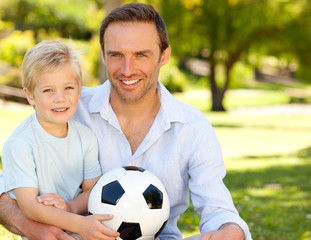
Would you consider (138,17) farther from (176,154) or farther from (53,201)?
(53,201)

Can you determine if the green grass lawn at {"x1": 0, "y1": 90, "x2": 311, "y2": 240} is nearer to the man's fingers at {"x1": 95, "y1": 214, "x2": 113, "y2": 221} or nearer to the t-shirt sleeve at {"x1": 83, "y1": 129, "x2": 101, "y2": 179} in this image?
the t-shirt sleeve at {"x1": 83, "y1": 129, "x2": 101, "y2": 179}

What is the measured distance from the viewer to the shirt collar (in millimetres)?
3551

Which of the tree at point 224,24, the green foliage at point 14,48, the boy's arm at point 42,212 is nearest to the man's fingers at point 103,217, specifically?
the boy's arm at point 42,212

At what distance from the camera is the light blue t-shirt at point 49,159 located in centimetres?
317

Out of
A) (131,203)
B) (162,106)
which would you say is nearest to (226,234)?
(131,203)

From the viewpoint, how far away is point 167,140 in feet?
11.7

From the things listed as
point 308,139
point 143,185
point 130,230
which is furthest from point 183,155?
point 308,139

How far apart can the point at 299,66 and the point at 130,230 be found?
68.1 feet

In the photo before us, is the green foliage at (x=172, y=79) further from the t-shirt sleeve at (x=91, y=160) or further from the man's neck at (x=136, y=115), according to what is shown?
the t-shirt sleeve at (x=91, y=160)

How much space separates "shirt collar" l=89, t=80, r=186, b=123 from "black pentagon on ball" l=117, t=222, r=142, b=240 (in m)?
0.82

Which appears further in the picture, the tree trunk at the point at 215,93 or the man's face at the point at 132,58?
the tree trunk at the point at 215,93

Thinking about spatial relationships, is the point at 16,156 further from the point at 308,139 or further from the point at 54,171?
the point at 308,139

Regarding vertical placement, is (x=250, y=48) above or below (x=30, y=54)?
below

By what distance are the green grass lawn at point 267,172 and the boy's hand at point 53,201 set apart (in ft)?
5.41
